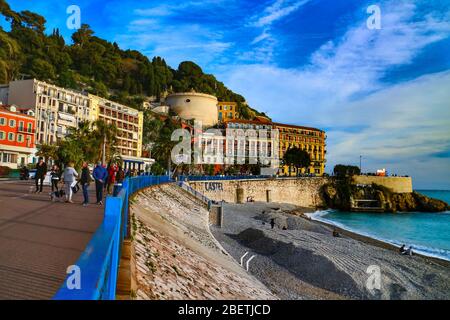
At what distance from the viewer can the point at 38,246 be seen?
7684 mm

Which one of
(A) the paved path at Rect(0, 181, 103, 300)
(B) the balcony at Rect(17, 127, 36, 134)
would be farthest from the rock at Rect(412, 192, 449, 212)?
(A) the paved path at Rect(0, 181, 103, 300)

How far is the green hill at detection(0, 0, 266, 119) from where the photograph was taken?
94.2 metres

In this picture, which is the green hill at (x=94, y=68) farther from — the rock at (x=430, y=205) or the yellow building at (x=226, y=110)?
the rock at (x=430, y=205)

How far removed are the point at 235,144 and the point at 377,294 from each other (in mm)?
94467

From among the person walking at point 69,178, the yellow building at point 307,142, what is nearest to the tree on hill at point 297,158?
the yellow building at point 307,142

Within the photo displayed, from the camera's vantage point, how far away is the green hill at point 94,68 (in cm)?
9419

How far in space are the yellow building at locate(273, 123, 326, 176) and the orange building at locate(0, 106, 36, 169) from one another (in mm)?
79090

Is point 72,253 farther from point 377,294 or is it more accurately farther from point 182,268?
point 377,294

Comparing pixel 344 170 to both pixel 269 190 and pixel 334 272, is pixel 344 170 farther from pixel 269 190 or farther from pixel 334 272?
pixel 334 272

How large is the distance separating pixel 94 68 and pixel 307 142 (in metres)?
83.1

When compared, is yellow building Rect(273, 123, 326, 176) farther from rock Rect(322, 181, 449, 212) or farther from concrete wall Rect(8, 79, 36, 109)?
concrete wall Rect(8, 79, 36, 109)

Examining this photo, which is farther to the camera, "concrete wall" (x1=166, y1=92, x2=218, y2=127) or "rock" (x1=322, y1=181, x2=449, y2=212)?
Answer: "concrete wall" (x1=166, y1=92, x2=218, y2=127)

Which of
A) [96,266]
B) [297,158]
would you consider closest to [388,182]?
[297,158]
